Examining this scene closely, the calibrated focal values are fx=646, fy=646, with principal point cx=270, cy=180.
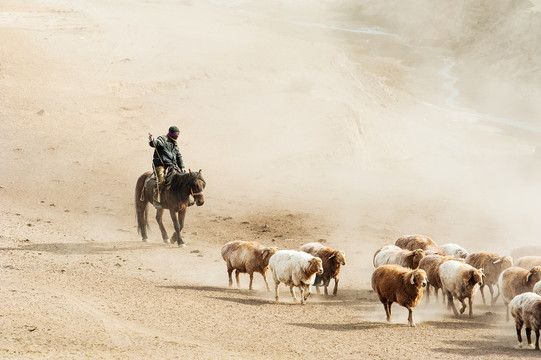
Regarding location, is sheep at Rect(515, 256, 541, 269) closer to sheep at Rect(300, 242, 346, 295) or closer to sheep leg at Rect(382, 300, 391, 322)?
sheep leg at Rect(382, 300, 391, 322)

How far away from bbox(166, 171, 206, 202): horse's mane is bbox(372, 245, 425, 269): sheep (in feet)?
19.0

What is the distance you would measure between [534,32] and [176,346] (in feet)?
194

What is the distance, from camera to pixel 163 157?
2016cm

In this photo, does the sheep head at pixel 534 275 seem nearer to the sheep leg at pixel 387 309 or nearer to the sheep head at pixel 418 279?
the sheep head at pixel 418 279

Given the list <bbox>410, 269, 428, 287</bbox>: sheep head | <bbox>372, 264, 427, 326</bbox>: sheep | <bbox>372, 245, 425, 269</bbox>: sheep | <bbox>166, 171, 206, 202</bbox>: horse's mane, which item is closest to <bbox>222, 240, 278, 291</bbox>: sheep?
<bbox>372, 264, 427, 326</bbox>: sheep

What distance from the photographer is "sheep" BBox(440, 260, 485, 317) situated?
48.3ft

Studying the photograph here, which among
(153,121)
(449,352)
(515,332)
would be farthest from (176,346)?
Result: (153,121)

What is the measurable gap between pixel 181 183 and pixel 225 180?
886 centimetres

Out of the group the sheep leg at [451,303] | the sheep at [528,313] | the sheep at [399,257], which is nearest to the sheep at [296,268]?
the sheep at [399,257]

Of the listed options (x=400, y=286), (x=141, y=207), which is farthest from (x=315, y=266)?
(x=141, y=207)

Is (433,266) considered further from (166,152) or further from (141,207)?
(141,207)

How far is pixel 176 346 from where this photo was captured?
460 inches

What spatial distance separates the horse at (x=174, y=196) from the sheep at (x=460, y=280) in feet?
23.6

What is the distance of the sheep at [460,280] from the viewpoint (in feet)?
48.3
